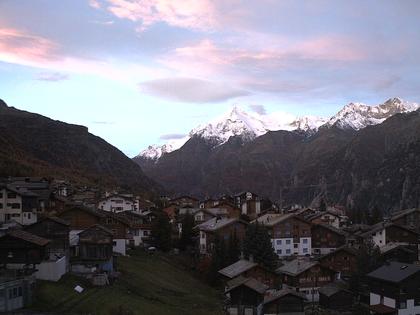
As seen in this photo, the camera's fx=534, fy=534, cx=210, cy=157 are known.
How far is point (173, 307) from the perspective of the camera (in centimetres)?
3875

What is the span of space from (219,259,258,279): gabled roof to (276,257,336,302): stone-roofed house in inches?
171

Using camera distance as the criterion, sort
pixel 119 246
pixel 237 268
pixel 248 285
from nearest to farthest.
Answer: pixel 248 285 → pixel 237 268 → pixel 119 246

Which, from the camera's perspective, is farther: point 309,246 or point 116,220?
point 309,246

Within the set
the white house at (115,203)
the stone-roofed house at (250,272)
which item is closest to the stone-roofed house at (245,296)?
the stone-roofed house at (250,272)

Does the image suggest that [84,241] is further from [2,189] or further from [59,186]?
[59,186]

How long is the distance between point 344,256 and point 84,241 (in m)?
32.0

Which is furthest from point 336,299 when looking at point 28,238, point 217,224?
point 28,238

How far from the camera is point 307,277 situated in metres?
54.6

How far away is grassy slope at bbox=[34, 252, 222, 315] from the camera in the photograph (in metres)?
33.6

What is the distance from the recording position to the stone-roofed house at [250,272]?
5139cm

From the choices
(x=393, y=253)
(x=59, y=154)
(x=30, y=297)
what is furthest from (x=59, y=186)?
(x=59, y=154)

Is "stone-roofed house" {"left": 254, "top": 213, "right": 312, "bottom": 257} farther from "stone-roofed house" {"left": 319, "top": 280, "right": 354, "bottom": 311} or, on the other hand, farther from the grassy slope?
"stone-roofed house" {"left": 319, "top": 280, "right": 354, "bottom": 311}

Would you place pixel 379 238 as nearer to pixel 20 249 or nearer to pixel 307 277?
pixel 307 277

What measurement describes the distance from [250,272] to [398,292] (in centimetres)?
1358
